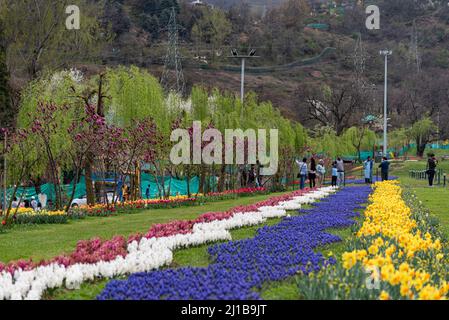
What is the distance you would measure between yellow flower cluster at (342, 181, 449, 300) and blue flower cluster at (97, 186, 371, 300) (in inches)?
29.5

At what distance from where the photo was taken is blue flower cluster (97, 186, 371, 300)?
5285 millimetres

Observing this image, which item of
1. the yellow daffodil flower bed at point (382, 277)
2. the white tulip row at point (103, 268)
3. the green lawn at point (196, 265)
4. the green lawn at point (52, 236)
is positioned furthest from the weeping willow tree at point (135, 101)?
the yellow daffodil flower bed at point (382, 277)

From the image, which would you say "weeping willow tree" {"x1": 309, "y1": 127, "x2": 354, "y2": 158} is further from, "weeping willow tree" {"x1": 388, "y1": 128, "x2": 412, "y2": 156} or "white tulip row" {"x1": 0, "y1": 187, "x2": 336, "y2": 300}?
"white tulip row" {"x1": 0, "y1": 187, "x2": 336, "y2": 300}

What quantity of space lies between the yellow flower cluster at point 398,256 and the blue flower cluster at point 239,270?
750 millimetres

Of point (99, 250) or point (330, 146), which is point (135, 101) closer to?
point (99, 250)

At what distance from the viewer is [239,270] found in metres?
6.37

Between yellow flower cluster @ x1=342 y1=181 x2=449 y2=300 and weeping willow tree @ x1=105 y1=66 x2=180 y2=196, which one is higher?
weeping willow tree @ x1=105 y1=66 x2=180 y2=196

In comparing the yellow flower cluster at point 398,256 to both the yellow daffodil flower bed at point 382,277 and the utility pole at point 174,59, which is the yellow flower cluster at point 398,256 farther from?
the utility pole at point 174,59

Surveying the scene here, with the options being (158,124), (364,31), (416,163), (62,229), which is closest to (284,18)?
(364,31)

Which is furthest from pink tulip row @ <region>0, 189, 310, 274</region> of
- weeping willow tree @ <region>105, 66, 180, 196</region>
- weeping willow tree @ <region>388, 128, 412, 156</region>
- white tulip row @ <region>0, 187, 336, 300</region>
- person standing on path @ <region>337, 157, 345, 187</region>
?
weeping willow tree @ <region>388, 128, 412, 156</region>

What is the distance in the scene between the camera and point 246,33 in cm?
11706

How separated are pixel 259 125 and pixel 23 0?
54.2 feet

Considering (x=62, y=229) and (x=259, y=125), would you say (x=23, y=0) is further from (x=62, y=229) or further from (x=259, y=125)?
(x=62, y=229)

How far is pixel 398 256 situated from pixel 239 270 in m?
1.65
